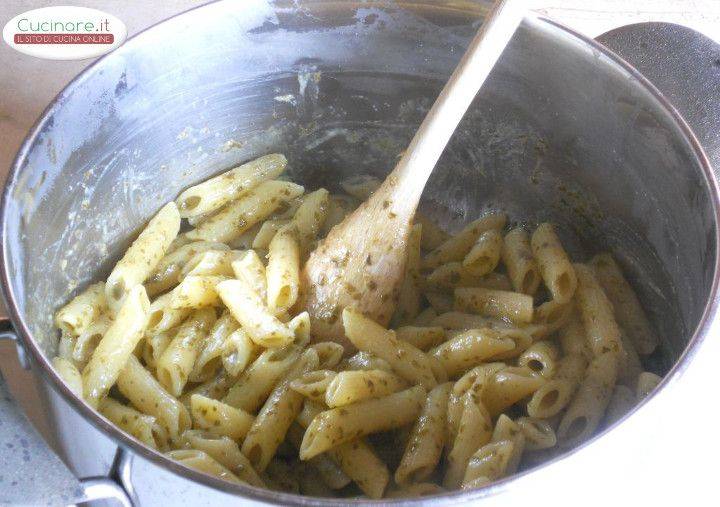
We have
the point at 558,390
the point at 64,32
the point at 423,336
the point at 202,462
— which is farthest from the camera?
the point at 64,32

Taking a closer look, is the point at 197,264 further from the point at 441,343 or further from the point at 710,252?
the point at 710,252

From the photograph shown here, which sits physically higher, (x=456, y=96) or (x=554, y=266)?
(x=456, y=96)

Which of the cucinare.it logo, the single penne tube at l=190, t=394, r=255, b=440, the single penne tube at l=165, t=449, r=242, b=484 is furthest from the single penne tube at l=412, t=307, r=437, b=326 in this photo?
the cucinare.it logo

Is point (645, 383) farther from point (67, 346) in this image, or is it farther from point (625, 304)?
point (67, 346)

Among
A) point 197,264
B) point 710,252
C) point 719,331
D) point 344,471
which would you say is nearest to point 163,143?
point 197,264

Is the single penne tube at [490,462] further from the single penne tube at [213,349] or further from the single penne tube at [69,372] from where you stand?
the single penne tube at [69,372]

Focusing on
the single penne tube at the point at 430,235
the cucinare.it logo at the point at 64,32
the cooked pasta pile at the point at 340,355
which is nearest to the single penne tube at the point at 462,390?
the cooked pasta pile at the point at 340,355

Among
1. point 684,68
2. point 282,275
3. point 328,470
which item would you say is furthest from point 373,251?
point 684,68

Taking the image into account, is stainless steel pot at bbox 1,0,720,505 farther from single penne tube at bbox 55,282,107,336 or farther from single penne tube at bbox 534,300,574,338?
single penne tube at bbox 534,300,574,338
